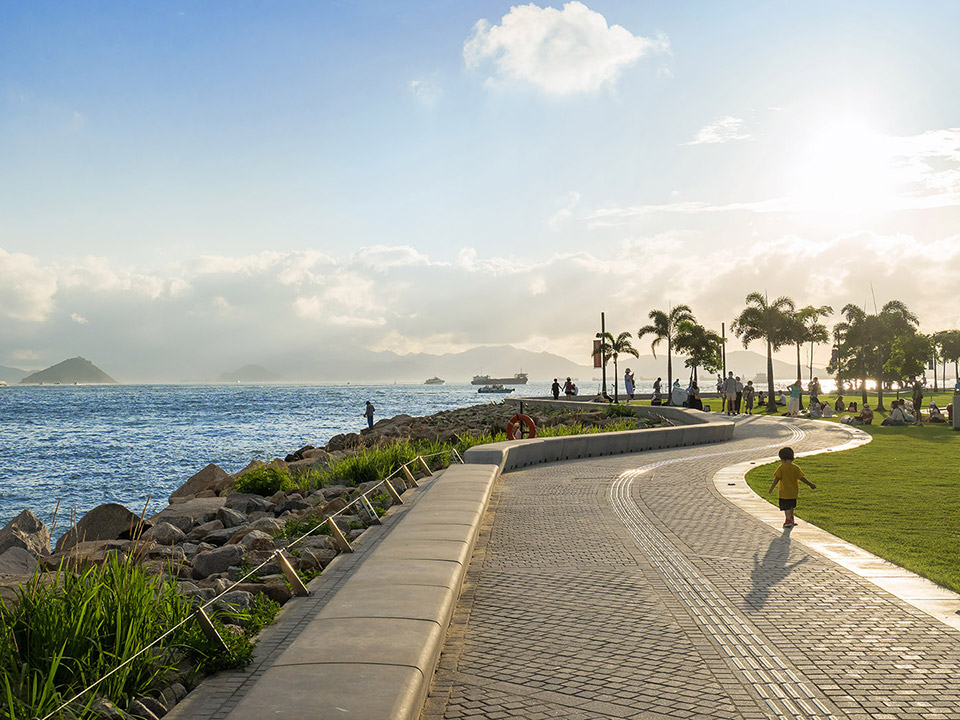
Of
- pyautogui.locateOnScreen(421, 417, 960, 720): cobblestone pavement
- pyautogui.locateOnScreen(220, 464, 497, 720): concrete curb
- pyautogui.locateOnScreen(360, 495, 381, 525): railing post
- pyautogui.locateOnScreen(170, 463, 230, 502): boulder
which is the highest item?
pyautogui.locateOnScreen(220, 464, 497, 720): concrete curb

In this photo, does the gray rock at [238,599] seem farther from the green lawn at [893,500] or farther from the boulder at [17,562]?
the green lawn at [893,500]

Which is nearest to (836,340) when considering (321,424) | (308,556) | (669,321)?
(669,321)

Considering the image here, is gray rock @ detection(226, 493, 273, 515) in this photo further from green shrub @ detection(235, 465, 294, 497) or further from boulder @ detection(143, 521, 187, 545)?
boulder @ detection(143, 521, 187, 545)

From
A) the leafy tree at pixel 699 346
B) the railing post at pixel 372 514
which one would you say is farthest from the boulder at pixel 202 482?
the leafy tree at pixel 699 346

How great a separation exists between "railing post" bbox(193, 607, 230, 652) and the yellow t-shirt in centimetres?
824

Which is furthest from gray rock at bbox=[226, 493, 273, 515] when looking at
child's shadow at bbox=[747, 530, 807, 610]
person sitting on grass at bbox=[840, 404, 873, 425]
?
person sitting on grass at bbox=[840, 404, 873, 425]

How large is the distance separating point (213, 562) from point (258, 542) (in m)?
0.94

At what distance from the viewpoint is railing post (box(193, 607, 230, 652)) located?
18.0 ft

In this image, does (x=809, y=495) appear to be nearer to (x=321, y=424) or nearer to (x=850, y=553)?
(x=850, y=553)

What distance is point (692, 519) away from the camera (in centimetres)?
1208

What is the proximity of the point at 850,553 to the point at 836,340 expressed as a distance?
87943 millimetres

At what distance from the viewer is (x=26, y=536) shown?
44.6 feet

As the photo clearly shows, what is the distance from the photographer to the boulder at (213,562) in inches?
369

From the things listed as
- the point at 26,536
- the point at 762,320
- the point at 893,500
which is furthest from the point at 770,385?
the point at 26,536
